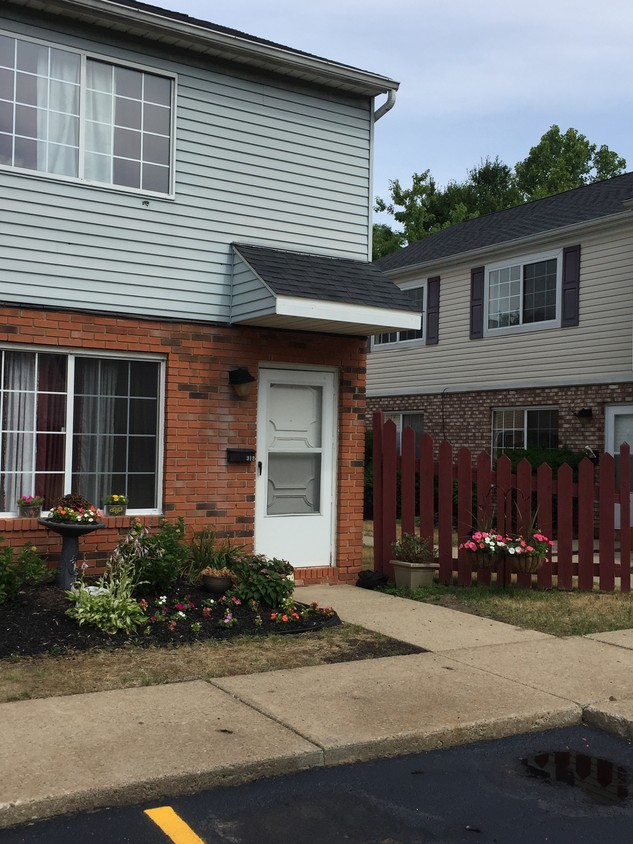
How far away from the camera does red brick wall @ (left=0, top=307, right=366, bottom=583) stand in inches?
331

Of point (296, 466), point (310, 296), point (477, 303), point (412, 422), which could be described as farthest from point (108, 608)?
point (412, 422)

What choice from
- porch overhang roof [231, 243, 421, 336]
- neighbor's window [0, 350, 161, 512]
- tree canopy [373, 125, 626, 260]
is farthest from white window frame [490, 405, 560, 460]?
tree canopy [373, 125, 626, 260]

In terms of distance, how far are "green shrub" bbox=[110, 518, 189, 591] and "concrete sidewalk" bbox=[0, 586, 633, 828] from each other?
2060mm

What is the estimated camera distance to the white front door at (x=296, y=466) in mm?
9516

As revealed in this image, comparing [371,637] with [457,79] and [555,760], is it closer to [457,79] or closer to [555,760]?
[555,760]

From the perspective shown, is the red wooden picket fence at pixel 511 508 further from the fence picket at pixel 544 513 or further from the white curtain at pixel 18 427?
the white curtain at pixel 18 427

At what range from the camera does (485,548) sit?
9.31m

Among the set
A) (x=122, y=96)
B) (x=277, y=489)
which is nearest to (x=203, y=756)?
(x=277, y=489)

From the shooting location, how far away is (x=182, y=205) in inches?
354

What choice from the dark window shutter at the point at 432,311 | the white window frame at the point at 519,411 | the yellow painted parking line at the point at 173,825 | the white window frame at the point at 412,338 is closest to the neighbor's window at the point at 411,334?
the white window frame at the point at 412,338

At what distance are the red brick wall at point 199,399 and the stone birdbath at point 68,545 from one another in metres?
0.44

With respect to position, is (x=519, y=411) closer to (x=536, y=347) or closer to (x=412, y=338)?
(x=536, y=347)

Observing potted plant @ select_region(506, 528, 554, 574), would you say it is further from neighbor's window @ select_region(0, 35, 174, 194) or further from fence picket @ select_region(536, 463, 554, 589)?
neighbor's window @ select_region(0, 35, 174, 194)

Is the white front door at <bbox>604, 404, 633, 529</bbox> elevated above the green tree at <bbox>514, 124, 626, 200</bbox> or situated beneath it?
situated beneath
